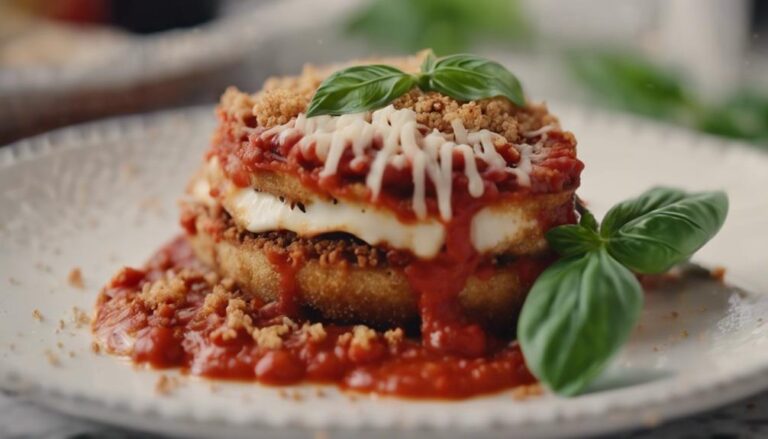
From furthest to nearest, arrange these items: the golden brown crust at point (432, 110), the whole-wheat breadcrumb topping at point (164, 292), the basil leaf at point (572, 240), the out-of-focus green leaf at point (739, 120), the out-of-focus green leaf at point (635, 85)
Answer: the out-of-focus green leaf at point (635, 85)
the out-of-focus green leaf at point (739, 120)
the whole-wheat breadcrumb topping at point (164, 292)
the golden brown crust at point (432, 110)
the basil leaf at point (572, 240)

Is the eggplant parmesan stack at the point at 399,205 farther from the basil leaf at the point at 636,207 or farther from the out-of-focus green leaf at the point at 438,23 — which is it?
the out-of-focus green leaf at the point at 438,23

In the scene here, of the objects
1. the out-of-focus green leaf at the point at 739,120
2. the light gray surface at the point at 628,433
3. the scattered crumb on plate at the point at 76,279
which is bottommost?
the light gray surface at the point at 628,433

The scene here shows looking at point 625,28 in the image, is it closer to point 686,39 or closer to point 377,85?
point 686,39

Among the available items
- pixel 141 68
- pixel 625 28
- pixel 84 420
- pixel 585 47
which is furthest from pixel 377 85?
pixel 625 28

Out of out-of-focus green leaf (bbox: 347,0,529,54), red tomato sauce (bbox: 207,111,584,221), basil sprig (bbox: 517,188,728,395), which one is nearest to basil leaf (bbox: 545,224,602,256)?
basil sprig (bbox: 517,188,728,395)

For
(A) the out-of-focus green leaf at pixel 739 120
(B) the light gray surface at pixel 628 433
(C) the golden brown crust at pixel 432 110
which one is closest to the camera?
(B) the light gray surface at pixel 628 433

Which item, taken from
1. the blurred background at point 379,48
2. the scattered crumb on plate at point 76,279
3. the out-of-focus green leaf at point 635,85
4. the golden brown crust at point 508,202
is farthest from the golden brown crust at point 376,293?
the out-of-focus green leaf at point 635,85

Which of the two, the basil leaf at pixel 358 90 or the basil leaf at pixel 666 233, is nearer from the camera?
the basil leaf at pixel 666 233
